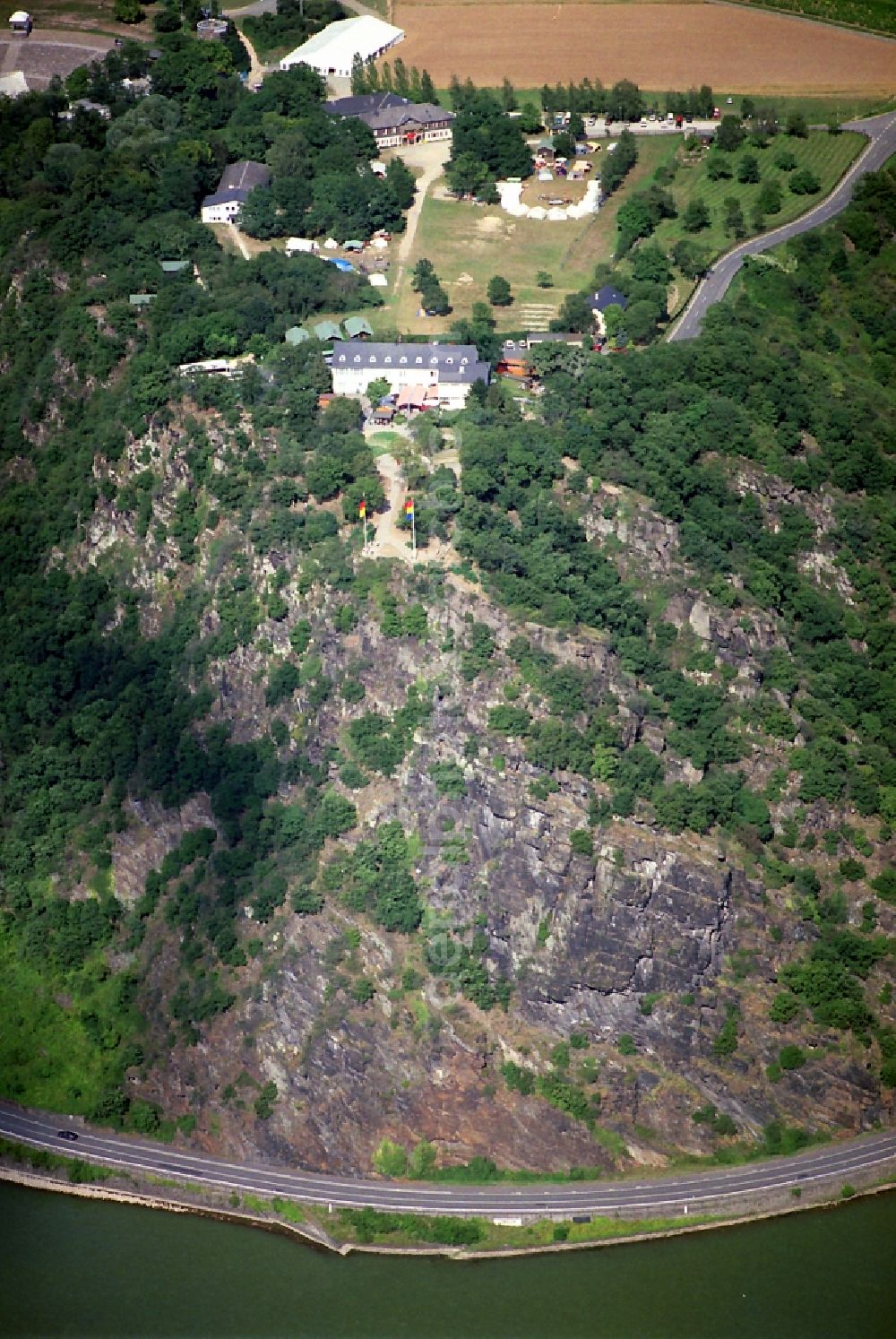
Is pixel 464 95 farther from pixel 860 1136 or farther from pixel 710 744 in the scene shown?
pixel 860 1136

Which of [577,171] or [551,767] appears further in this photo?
[577,171]

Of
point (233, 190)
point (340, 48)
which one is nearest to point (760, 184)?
point (340, 48)

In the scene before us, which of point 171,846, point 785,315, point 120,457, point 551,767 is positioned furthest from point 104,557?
point 785,315

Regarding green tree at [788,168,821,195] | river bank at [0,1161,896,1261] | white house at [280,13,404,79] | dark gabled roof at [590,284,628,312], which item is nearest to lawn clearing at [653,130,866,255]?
green tree at [788,168,821,195]

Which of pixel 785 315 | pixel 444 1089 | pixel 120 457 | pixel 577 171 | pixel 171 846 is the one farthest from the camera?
pixel 577 171

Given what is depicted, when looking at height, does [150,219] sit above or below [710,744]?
above

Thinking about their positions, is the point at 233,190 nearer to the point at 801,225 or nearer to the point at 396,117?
the point at 396,117

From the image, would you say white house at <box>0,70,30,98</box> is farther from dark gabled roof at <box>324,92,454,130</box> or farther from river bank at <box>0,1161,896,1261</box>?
river bank at <box>0,1161,896,1261</box>
